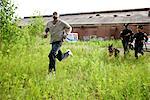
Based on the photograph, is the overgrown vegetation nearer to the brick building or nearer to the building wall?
the brick building

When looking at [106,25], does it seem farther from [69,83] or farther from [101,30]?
[69,83]

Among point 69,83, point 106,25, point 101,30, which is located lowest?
point 101,30

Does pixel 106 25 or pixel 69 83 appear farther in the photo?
pixel 106 25

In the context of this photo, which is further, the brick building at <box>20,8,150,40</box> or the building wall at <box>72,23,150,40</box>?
the building wall at <box>72,23,150,40</box>

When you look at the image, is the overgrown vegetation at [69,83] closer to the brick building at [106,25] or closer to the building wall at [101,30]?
the brick building at [106,25]

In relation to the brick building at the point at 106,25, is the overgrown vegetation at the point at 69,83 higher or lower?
higher

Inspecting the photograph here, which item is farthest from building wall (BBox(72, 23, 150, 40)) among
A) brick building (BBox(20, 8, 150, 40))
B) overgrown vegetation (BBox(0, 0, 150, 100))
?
overgrown vegetation (BBox(0, 0, 150, 100))

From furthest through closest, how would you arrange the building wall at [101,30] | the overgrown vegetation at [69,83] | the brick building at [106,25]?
the building wall at [101,30] < the brick building at [106,25] < the overgrown vegetation at [69,83]

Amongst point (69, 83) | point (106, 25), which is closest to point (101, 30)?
point (106, 25)

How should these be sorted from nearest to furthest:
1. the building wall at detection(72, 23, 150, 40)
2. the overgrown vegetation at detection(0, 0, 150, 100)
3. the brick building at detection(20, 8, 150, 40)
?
the overgrown vegetation at detection(0, 0, 150, 100)
the brick building at detection(20, 8, 150, 40)
the building wall at detection(72, 23, 150, 40)

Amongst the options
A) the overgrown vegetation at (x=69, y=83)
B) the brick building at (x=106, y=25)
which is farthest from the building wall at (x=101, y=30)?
the overgrown vegetation at (x=69, y=83)

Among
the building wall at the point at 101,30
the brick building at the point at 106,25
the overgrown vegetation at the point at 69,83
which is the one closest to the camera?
the overgrown vegetation at the point at 69,83

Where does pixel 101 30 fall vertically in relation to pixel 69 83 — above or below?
below

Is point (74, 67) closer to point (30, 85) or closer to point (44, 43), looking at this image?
point (30, 85)
